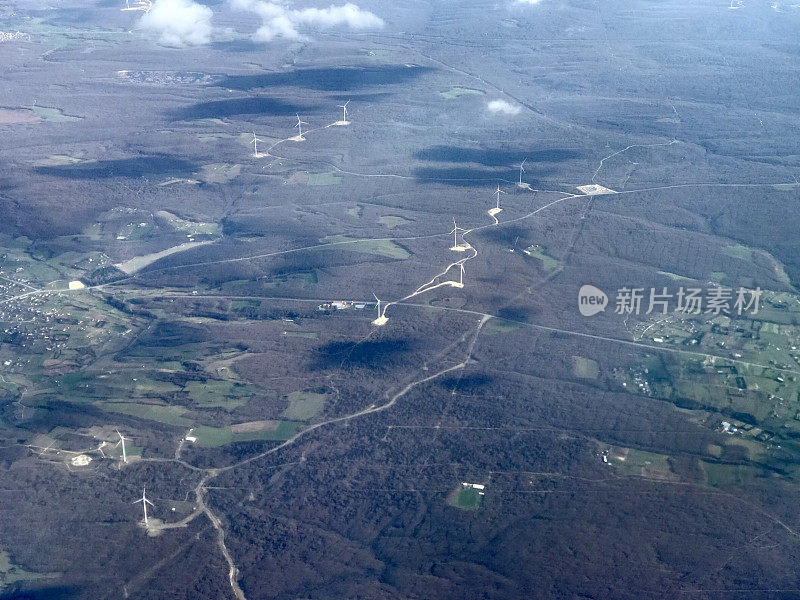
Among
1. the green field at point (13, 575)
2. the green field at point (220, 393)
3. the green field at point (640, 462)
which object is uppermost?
the green field at point (640, 462)

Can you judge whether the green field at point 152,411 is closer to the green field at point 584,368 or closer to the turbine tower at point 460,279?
the turbine tower at point 460,279

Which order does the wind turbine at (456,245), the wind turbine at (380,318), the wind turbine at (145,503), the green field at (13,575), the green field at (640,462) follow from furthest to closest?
the wind turbine at (456,245) → the wind turbine at (380,318) → the green field at (640,462) → the wind turbine at (145,503) → the green field at (13,575)

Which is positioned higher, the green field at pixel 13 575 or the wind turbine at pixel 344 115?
the wind turbine at pixel 344 115

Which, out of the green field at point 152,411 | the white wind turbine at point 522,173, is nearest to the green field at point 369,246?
the white wind turbine at point 522,173

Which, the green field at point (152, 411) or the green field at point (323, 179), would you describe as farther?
the green field at point (323, 179)

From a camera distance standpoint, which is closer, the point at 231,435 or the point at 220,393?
the point at 231,435

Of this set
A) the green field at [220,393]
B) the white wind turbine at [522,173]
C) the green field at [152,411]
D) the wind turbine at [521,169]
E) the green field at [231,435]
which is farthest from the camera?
the wind turbine at [521,169]

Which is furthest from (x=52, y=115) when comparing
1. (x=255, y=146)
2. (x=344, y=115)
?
(x=344, y=115)

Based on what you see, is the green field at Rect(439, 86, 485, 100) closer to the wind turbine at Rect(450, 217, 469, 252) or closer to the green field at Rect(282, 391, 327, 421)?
the wind turbine at Rect(450, 217, 469, 252)

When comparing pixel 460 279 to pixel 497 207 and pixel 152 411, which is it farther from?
pixel 152 411
